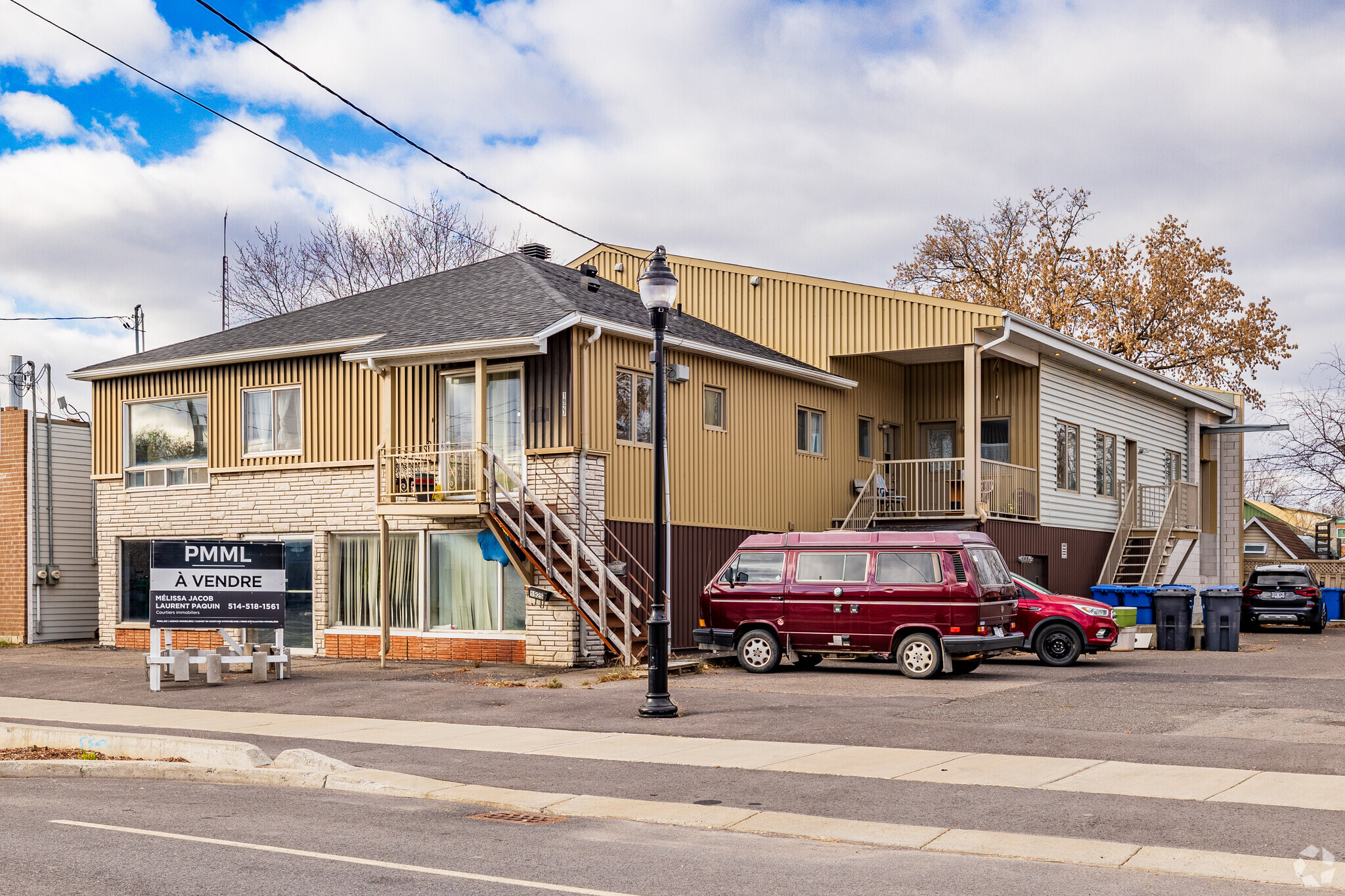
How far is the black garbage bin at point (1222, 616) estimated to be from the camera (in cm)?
2414

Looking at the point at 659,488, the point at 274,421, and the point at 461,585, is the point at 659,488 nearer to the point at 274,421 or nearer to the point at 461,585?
the point at 461,585

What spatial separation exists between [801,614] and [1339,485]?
31289 millimetres

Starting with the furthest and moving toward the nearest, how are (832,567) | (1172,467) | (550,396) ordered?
(1172,467), (550,396), (832,567)

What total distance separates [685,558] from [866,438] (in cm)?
785

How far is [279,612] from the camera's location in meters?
20.3

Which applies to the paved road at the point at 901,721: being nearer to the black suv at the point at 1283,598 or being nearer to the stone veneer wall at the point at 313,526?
the stone veneer wall at the point at 313,526

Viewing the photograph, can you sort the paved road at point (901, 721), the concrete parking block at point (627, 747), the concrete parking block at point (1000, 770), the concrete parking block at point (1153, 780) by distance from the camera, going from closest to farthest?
1. the paved road at point (901, 721)
2. the concrete parking block at point (1153, 780)
3. the concrete parking block at point (1000, 770)
4. the concrete parking block at point (627, 747)

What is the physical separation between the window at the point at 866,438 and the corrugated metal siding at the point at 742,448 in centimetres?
23

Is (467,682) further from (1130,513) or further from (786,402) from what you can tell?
(1130,513)

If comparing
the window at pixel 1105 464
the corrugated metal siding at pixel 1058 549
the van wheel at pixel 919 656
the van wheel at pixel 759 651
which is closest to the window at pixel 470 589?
the van wheel at pixel 759 651

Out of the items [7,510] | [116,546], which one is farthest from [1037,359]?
[7,510]

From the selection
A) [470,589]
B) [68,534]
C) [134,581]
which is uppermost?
[68,534]

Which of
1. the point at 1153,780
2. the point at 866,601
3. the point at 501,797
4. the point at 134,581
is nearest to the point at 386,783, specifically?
the point at 501,797

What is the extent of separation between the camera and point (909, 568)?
1872 centimetres
